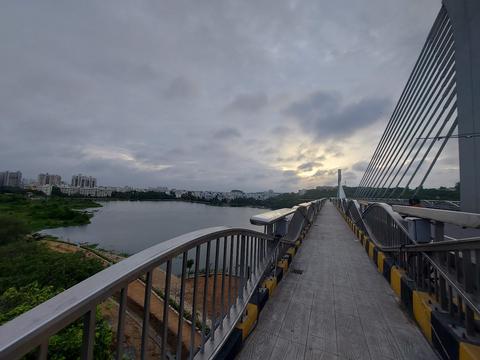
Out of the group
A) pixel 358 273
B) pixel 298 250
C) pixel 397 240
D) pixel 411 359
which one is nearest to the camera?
pixel 411 359

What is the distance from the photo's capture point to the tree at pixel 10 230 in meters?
20.1

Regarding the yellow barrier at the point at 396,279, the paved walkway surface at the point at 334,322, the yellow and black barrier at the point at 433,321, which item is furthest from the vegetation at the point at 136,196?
the yellow and black barrier at the point at 433,321

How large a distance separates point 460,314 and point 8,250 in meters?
20.6

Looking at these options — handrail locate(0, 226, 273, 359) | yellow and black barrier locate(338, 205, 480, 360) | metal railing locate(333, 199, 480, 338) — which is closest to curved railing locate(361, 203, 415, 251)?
metal railing locate(333, 199, 480, 338)

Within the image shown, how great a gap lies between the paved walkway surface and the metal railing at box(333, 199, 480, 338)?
17.0 inches

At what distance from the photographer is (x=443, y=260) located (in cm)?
240

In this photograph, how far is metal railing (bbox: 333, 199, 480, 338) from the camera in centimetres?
178

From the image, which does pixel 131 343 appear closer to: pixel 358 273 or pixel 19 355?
pixel 358 273

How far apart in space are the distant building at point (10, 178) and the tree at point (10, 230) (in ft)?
385

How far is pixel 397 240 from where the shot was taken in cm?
356

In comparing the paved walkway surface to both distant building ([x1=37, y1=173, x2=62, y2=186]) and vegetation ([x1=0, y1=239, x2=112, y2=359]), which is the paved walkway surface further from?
distant building ([x1=37, y1=173, x2=62, y2=186])

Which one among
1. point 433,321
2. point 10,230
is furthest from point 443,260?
point 10,230

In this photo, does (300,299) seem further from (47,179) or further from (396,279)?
(47,179)

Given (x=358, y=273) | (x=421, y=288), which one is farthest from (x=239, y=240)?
(x=358, y=273)
